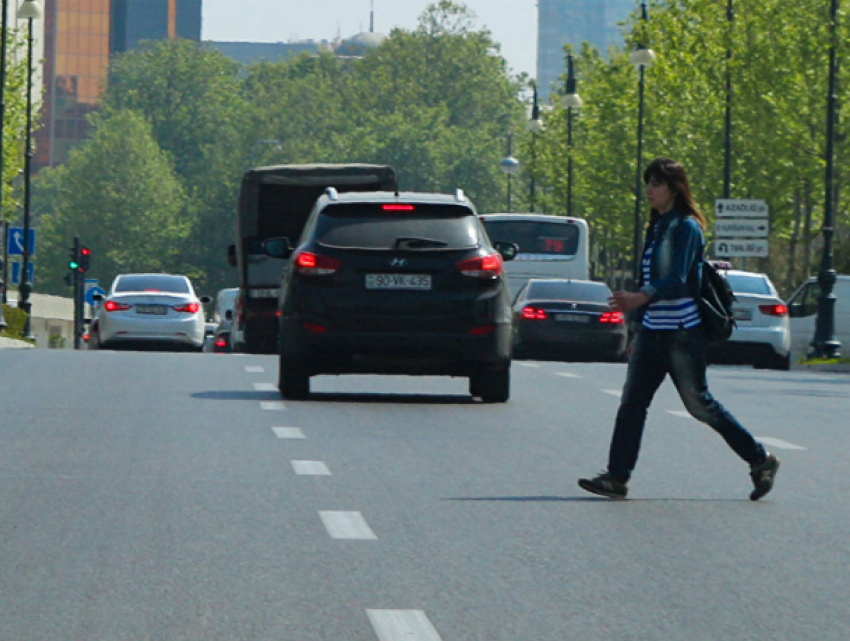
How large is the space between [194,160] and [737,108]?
95525mm

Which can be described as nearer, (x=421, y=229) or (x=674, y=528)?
(x=674, y=528)

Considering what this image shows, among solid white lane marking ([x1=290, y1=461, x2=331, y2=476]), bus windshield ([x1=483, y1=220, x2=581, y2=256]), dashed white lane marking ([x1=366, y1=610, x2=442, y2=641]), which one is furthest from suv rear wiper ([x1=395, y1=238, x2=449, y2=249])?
bus windshield ([x1=483, y1=220, x2=581, y2=256])

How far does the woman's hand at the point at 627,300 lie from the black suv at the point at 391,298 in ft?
22.9

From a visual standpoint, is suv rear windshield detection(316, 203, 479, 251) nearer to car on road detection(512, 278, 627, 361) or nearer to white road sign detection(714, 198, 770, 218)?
car on road detection(512, 278, 627, 361)

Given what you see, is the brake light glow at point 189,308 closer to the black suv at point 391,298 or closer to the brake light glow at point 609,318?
the brake light glow at point 609,318

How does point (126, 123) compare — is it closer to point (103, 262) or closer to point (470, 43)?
point (103, 262)

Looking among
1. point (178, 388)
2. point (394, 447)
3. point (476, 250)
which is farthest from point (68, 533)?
point (178, 388)

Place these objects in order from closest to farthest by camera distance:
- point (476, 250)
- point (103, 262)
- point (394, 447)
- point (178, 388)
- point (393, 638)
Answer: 1. point (393, 638)
2. point (394, 447)
3. point (476, 250)
4. point (178, 388)
5. point (103, 262)

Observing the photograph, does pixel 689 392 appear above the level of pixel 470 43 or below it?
below

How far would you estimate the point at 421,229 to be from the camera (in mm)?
18828

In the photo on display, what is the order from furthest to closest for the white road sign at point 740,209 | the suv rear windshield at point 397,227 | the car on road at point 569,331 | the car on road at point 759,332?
1. the white road sign at point 740,209
2. the car on road at point 569,331
3. the car on road at point 759,332
4. the suv rear windshield at point 397,227

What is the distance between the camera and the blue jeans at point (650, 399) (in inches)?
459

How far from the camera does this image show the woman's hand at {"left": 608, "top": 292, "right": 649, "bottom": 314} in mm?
11219

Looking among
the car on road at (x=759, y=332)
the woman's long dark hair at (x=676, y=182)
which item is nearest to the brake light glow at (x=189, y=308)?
the car on road at (x=759, y=332)
